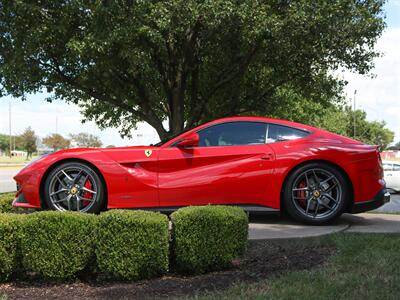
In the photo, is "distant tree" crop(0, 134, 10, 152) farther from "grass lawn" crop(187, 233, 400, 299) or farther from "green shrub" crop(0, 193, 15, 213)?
"grass lawn" crop(187, 233, 400, 299)

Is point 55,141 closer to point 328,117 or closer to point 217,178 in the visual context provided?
point 328,117

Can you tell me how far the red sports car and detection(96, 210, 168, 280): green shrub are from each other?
154 centimetres

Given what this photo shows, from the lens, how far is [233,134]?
584 cm

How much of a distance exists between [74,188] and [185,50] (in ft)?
29.3

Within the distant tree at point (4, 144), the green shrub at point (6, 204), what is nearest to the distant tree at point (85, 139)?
the distant tree at point (4, 144)

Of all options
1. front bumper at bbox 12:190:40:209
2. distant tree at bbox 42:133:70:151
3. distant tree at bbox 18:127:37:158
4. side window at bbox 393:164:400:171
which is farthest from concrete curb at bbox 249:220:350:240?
distant tree at bbox 42:133:70:151

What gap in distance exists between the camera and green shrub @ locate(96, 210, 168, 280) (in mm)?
3955

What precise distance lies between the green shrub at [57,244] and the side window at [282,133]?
2.64 meters

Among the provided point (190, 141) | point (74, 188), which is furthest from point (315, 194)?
point (74, 188)

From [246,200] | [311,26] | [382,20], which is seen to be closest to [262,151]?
[246,200]

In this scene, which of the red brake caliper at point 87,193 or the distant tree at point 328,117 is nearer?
the red brake caliper at point 87,193

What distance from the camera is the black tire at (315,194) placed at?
5547mm

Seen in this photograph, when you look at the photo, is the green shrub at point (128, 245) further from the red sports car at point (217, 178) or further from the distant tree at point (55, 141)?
the distant tree at point (55, 141)

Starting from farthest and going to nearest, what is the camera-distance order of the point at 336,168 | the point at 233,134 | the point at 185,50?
1. the point at 185,50
2. the point at 233,134
3. the point at 336,168
